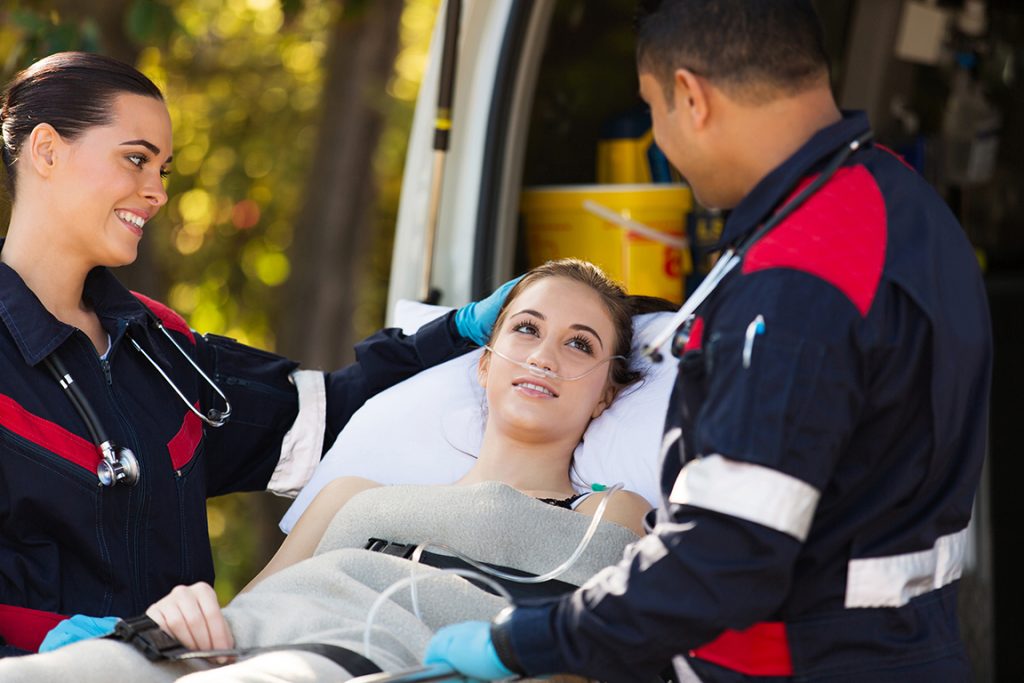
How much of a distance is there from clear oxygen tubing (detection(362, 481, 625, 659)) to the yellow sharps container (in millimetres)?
1366

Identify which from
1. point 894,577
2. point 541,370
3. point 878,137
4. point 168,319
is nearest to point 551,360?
point 541,370

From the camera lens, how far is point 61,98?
8.86 feet

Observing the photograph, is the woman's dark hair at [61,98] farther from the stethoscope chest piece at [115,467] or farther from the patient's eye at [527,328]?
the patient's eye at [527,328]

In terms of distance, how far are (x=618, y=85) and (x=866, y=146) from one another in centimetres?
244

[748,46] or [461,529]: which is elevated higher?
[748,46]

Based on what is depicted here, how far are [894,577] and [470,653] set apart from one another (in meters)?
0.63

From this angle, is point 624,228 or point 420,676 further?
point 624,228

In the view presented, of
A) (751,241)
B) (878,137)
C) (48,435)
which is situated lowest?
(48,435)

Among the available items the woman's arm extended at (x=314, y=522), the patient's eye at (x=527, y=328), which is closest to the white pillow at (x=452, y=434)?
the woman's arm extended at (x=314, y=522)

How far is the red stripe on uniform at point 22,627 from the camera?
98.0 inches

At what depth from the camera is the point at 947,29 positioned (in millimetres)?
4477

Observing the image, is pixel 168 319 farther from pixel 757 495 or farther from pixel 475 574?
pixel 757 495

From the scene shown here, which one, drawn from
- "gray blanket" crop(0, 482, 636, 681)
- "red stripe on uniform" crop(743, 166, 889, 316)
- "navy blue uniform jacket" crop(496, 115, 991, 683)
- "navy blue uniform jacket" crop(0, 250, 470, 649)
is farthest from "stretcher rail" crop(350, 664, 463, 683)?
"navy blue uniform jacket" crop(0, 250, 470, 649)

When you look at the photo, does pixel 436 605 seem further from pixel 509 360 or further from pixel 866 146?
pixel 866 146
